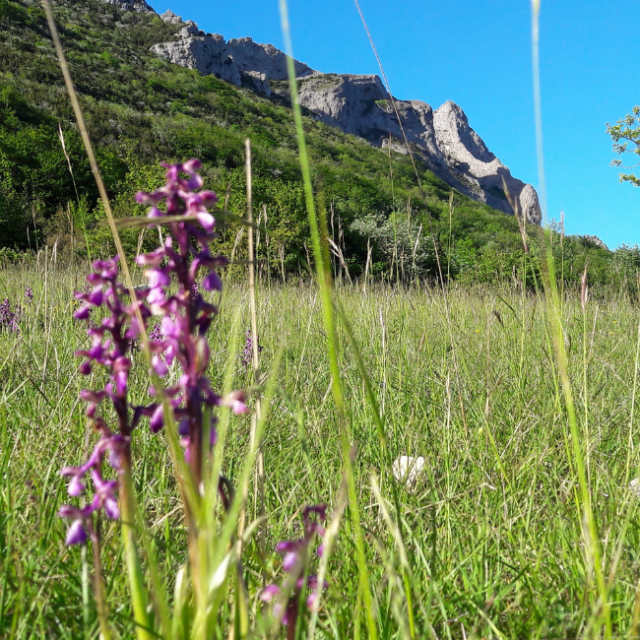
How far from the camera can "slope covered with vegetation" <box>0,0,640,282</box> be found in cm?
1387

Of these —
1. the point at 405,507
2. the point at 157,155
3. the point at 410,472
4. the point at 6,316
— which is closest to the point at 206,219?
the point at 405,507

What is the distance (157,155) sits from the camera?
27.4 metres

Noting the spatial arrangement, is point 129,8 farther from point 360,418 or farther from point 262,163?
point 360,418

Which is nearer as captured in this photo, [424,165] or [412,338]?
[412,338]

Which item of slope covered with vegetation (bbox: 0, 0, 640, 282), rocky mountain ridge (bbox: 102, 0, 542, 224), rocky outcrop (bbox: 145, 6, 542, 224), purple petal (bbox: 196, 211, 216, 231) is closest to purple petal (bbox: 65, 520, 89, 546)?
purple petal (bbox: 196, 211, 216, 231)

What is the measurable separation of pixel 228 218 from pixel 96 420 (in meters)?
0.29

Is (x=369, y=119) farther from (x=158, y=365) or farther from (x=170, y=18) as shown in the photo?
(x=158, y=365)

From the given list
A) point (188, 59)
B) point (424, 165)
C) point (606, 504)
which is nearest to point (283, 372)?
point (606, 504)

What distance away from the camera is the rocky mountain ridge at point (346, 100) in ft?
185

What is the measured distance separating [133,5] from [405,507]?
70.9m

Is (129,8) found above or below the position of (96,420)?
above

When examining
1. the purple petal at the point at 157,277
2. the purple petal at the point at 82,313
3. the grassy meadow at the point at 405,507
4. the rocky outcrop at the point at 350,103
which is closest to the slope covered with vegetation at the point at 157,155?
the grassy meadow at the point at 405,507

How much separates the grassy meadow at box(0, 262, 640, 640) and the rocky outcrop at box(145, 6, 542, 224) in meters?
49.7

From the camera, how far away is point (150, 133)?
29375 millimetres
